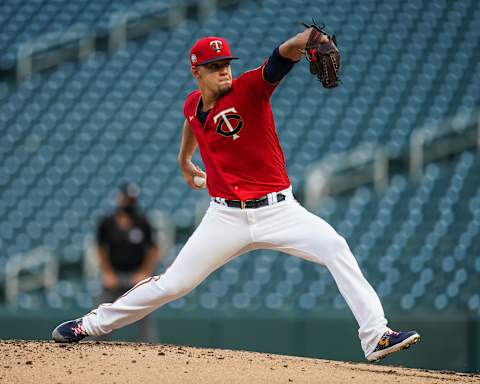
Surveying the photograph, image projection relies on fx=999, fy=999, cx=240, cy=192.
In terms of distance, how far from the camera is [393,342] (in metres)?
4.40

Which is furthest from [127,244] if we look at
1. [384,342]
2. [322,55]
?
[322,55]

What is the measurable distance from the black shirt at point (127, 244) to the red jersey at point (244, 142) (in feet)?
10.4

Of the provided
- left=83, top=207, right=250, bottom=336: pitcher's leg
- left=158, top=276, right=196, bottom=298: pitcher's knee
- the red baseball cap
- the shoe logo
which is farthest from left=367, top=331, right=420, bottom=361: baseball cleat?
the red baseball cap

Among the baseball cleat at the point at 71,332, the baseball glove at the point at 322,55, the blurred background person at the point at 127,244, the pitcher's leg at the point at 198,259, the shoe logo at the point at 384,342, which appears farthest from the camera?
the blurred background person at the point at 127,244

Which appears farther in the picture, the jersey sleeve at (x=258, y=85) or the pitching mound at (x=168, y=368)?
the jersey sleeve at (x=258, y=85)

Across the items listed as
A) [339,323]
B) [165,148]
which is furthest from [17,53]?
[339,323]

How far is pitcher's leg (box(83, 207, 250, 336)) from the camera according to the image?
455cm

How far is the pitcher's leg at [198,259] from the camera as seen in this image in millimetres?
4555

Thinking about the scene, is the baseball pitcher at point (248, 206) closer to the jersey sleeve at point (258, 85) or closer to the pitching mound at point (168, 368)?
the jersey sleeve at point (258, 85)

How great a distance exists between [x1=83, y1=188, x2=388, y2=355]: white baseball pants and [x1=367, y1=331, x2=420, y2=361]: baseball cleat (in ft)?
0.09

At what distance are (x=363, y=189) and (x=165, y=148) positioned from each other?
2.51 m

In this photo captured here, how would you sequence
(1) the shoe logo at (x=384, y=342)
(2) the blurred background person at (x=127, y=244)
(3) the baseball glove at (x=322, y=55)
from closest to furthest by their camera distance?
(3) the baseball glove at (x=322, y=55) → (1) the shoe logo at (x=384, y=342) → (2) the blurred background person at (x=127, y=244)

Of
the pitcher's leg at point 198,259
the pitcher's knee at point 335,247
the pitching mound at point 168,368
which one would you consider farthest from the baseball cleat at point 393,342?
the pitcher's leg at point 198,259

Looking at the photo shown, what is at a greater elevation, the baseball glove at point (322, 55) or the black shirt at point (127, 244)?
the baseball glove at point (322, 55)
